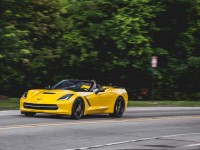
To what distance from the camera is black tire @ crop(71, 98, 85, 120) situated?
56.5 feet

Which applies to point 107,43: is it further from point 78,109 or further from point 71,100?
point 71,100

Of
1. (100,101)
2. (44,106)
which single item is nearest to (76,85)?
(100,101)

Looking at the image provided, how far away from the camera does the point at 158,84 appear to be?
36.9 meters

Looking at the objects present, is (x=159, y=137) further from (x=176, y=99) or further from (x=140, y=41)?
(x=176, y=99)

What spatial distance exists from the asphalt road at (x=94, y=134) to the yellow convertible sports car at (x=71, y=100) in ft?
1.20

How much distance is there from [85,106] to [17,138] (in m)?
5.93

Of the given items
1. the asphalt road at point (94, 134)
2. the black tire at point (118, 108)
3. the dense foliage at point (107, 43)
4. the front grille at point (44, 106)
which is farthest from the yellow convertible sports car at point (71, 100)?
the dense foliage at point (107, 43)

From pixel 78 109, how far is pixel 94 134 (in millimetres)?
3890

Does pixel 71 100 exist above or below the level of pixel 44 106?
above

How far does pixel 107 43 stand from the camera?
34.0 m

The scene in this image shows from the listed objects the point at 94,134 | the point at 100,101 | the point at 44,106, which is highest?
the point at 100,101

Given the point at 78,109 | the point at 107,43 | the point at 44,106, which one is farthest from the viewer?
the point at 107,43

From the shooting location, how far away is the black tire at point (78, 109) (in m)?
17.2

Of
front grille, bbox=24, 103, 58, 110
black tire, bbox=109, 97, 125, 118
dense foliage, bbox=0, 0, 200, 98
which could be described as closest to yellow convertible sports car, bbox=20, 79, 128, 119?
front grille, bbox=24, 103, 58, 110
